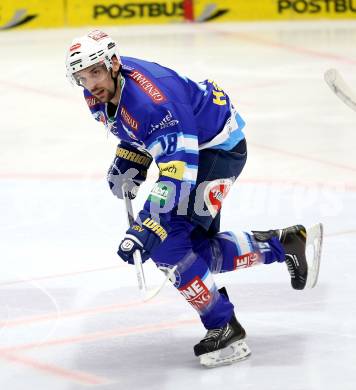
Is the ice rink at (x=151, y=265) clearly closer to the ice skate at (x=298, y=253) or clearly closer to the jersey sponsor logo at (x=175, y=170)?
the ice skate at (x=298, y=253)

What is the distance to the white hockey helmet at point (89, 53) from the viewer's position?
3.89 m

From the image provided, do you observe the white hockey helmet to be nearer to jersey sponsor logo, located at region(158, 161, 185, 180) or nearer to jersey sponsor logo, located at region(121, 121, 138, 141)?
jersey sponsor logo, located at region(121, 121, 138, 141)

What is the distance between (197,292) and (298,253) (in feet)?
2.28

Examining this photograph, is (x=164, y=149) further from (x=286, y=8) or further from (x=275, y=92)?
(x=286, y=8)

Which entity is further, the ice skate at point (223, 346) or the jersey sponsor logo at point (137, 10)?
the jersey sponsor logo at point (137, 10)

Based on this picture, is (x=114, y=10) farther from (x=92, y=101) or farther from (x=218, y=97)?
(x=92, y=101)

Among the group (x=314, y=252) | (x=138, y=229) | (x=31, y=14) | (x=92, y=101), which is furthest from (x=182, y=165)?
(x=31, y=14)

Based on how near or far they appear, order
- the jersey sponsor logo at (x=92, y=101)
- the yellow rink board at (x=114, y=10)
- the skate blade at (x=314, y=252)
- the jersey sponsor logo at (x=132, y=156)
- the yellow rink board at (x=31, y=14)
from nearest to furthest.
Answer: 1. the jersey sponsor logo at (x=92, y=101)
2. the jersey sponsor logo at (x=132, y=156)
3. the skate blade at (x=314, y=252)
4. the yellow rink board at (x=31, y=14)
5. the yellow rink board at (x=114, y=10)

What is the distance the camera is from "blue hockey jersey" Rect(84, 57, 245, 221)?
3.83 metres

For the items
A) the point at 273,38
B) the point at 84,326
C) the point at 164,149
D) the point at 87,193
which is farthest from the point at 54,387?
the point at 273,38

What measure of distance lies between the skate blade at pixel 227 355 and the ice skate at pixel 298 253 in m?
0.55

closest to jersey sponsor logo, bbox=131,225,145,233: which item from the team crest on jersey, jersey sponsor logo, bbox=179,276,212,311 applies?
jersey sponsor logo, bbox=179,276,212,311

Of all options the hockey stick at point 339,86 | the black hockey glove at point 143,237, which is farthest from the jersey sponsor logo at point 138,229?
the hockey stick at point 339,86

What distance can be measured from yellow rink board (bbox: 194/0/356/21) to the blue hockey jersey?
8.30 meters
